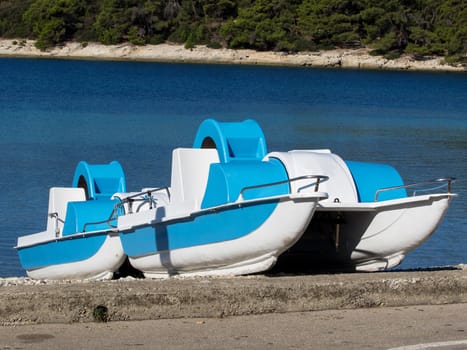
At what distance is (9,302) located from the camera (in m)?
7.07

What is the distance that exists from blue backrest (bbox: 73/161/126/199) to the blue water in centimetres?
235

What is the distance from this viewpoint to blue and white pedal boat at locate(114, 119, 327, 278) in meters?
8.48

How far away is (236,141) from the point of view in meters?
10.0

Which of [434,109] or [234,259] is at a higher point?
[234,259]

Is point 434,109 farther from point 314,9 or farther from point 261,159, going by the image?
point 314,9

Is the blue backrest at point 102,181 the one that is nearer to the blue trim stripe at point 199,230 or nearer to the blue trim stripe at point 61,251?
the blue trim stripe at point 61,251

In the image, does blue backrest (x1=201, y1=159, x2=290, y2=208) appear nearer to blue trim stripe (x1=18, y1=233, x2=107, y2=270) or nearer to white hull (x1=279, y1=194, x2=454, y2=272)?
white hull (x1=279, y1=194, x2=454, y2=272)

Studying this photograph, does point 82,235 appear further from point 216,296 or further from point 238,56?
point 238,56

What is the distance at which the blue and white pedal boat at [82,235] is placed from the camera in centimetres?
1167

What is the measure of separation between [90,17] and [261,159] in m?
122

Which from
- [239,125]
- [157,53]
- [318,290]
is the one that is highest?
[239,125]

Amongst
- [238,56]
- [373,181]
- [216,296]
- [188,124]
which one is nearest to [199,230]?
[373,181]

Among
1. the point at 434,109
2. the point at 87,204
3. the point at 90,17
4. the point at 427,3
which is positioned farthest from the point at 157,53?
the point at 87,204

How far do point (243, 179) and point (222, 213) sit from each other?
1.13 feet
